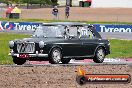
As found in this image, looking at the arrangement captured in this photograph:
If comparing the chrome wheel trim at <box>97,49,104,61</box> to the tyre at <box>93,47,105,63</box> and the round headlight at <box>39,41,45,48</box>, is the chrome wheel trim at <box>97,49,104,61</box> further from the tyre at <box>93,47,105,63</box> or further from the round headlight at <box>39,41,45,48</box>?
the round headlight at <box>39,41,45,48</box>

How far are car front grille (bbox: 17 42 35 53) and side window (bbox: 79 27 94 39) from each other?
80.7 inches

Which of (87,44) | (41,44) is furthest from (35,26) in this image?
(41,44)

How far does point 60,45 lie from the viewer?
20.1 m

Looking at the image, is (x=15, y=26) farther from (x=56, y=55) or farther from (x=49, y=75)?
(x=49, y=75)

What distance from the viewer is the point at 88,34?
21.4m

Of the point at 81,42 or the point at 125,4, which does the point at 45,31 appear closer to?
the point at 81,42

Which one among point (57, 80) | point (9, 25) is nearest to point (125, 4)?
point (9, 25)

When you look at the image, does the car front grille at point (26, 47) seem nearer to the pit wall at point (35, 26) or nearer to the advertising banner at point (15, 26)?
the pit wall at point (35, 26)

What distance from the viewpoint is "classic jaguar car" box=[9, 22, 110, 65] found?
778 inches

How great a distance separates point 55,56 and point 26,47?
1.01 m

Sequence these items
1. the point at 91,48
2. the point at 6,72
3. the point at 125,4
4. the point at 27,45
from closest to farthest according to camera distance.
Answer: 1. the point at 6,72
2. the point at 27,45
3. the point at 91,48
4. the point at 125,4

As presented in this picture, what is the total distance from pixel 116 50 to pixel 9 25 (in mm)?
20956

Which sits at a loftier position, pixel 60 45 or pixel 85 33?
pixel 85 33

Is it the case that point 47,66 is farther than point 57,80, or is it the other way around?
point 47,66
